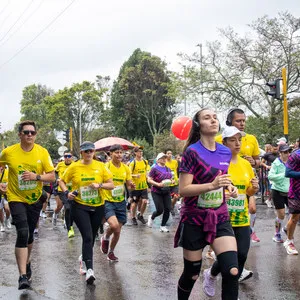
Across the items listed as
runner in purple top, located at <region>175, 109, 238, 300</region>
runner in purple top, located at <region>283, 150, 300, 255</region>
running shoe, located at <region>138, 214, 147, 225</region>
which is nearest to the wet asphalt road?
runner in purple top, located at <region>283, 150, 300, 255</region>

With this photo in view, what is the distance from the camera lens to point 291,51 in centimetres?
2684

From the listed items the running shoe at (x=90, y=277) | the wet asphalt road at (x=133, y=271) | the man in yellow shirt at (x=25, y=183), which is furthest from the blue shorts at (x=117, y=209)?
the man in yellow shirt at (x=25, y=183)

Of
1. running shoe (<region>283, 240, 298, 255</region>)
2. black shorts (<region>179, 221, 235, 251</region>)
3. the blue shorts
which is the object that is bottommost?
running shoe (<region>283, 240, 298, 255</region>)

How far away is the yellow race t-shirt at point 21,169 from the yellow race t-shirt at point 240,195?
2.41 meters

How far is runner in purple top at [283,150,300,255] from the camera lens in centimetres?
769

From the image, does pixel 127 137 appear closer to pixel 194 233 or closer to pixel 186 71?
pixel 186 71

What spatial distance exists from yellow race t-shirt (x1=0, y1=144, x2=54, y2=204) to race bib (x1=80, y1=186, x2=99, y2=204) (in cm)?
70

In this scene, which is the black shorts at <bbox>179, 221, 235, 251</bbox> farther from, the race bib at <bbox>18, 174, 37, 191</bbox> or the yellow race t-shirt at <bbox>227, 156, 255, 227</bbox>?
the race bib at <bbox>18, 174, 37, 191</bbox>

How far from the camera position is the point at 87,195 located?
7078 millimetres

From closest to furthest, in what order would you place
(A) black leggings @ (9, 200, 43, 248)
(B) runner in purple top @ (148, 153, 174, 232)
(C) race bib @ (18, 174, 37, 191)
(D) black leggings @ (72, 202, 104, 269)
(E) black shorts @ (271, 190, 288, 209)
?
(A) black leggings @ (9, 200, 43, 248), (C) race bib @ (18, 174, 37, 191), (D) black leggings @ (72, 202, 104, 269), (E) black shorts @ (271, 190, 288, 209), (B) runner in purple top @ (148, 153, 174, 232)

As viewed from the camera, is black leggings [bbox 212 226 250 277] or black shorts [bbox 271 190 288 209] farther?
black shorts [bbox 271 190 288 209]

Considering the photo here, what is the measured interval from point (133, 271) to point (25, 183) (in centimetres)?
217

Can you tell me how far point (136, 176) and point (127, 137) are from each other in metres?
38.5

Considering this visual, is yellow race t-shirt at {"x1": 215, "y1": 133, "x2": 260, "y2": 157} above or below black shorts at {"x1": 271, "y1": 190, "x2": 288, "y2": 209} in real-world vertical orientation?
above
